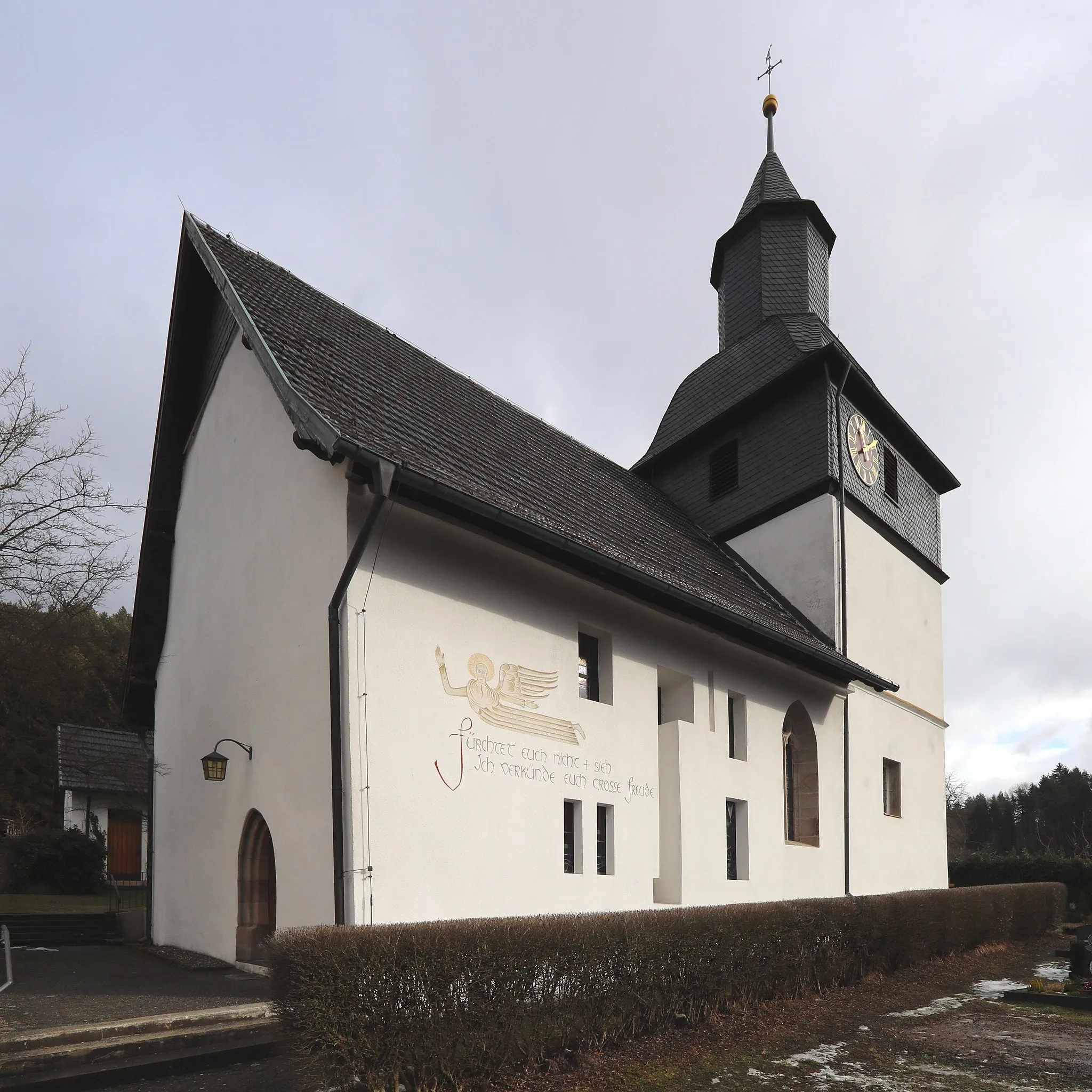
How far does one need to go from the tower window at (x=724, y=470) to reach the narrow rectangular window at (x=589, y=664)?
26.9 ft

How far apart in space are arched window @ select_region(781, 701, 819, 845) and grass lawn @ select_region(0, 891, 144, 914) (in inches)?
487

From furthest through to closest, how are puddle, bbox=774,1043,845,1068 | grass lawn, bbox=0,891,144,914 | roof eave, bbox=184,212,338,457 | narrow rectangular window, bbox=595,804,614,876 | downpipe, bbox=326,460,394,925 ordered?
grass lawn, bbox=0,891,144,914 < narrow rectangular window, bbox=595,804,614,876 < roof eave, bbox=184,212,338,457 < downpipe, bbox=326,460,394,925 < puddle, bbox=774,1043,845,1068

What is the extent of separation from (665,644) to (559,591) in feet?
7.33

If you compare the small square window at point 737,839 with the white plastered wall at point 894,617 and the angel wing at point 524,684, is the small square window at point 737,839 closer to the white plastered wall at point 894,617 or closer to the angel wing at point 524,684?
the angel wing at point 524,684

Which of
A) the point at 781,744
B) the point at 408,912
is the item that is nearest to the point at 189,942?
the point at 408,912

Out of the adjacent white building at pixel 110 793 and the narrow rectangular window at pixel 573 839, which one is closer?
the narrow rectangular window at pixel 573 839

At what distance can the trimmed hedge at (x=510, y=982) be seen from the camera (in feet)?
20.2

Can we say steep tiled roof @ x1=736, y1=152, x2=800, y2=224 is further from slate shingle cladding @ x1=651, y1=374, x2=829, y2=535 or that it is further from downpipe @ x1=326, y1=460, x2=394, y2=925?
downpipe @ x1=326, y1=460, x2=394, y2=925

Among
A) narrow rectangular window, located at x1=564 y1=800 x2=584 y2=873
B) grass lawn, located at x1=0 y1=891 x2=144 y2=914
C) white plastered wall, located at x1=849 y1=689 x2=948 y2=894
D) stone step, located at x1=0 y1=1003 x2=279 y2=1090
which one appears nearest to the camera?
stone step, located at x1=0 y1=1003 x2=279 y2=1090

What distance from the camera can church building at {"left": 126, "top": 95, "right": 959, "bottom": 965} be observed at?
952 cm

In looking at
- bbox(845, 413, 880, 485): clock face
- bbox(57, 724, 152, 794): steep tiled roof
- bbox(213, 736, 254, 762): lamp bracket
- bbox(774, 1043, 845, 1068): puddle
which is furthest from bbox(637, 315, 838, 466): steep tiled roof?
bbox(57, 724, 152, 794): steep tiled roof

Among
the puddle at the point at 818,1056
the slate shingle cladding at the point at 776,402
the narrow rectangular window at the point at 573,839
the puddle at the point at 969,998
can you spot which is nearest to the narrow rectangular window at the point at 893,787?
the slate shingle cladding at the point at 776,402

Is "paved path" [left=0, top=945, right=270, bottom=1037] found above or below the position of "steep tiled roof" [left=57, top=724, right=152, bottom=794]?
below

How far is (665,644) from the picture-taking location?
42.8 ft
